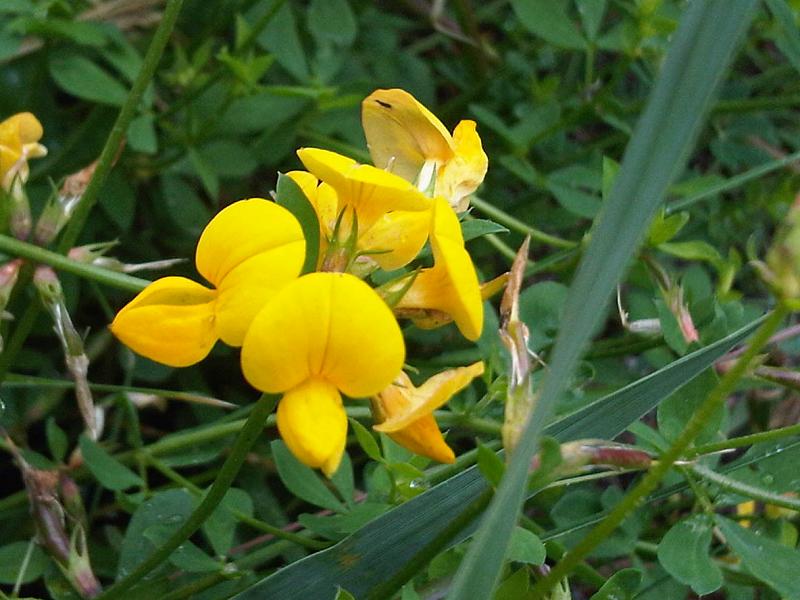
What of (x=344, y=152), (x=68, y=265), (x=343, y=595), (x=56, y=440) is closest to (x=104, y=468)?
(x=56, y=440)

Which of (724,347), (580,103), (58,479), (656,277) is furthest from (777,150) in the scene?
(58,479)

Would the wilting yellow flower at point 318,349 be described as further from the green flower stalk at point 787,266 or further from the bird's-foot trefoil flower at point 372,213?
the green flower stalk at point 787,266

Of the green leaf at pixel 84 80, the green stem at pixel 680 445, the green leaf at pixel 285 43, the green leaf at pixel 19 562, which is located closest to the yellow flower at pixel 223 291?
the green stem at pixel 680 445

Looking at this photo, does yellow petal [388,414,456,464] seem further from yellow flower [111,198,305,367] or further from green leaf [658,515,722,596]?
green leaf [658,515,722,596]

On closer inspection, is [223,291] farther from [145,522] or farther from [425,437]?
[145,522]

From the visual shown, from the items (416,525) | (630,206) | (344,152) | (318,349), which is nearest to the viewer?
(630,206)

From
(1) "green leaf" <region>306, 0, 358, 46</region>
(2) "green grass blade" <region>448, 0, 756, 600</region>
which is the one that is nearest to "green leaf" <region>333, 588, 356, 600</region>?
(2) "green grass blade" <region>448, 0, 756, 600</region>

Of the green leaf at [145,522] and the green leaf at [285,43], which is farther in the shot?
the green leaf at [285,43]

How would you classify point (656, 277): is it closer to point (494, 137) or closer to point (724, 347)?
point (724, 347)
